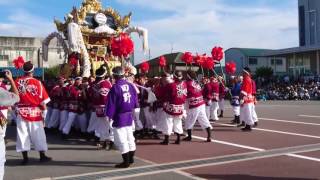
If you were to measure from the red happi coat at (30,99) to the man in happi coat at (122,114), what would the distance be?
1567mm

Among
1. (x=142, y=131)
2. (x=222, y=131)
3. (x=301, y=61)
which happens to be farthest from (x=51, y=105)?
(x=301, y=61)

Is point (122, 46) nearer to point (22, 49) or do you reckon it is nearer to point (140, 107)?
point (140, 107)

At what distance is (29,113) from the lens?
935 cm

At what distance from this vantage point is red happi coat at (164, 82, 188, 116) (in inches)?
461

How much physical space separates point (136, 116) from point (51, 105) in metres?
3.64

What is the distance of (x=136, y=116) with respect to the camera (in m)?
12.8

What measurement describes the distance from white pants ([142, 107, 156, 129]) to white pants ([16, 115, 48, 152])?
173 inches

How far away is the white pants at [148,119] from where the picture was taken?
13375mm

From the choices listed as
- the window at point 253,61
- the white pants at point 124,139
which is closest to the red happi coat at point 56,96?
the white pants at point 124,139

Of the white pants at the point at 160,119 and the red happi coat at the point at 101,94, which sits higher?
the red happi coat at the point at 101,94

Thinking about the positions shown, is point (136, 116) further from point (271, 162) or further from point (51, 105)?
point (271, 162)

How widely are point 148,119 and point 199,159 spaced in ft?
13.5

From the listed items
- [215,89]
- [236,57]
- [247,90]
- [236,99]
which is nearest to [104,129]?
[247,90]

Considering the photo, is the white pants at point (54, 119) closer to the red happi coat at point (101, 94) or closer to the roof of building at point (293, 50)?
the red happi coat at point (101, 94)
